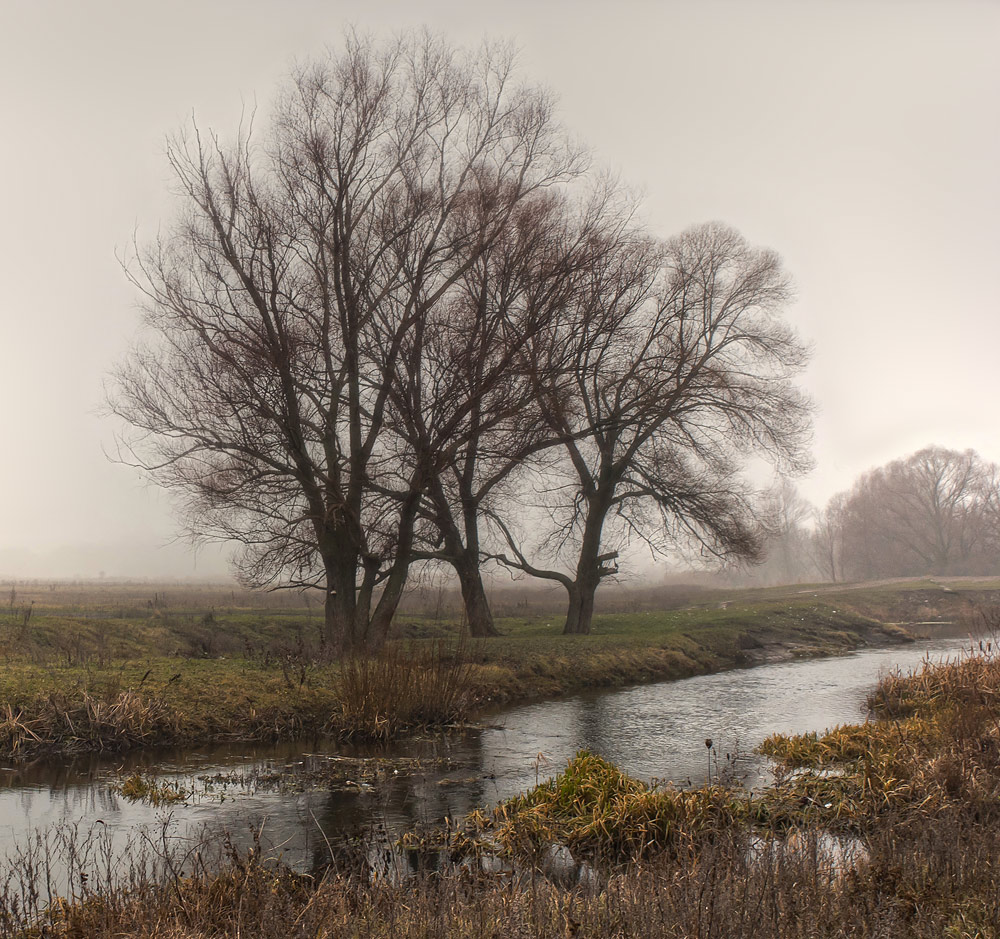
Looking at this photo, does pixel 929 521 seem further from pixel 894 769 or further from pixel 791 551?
pixel 894 769

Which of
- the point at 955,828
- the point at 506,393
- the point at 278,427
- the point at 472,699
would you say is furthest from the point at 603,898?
the point at 278,427

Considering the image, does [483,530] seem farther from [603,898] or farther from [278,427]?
[603,898]

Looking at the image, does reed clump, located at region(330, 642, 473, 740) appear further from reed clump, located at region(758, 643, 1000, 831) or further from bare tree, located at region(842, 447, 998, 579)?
bare tree, located at region(842, 447, 998, 579)

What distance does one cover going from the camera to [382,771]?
10.0 metres

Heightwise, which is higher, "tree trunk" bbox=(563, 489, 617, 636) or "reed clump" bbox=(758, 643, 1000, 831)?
"tree trunk" bbox=(563, 489, 617, 636)

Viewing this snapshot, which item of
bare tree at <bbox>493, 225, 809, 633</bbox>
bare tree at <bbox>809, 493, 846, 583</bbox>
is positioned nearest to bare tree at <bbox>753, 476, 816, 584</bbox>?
bare tree at <bbox>809, 493, 846, 583</bbox>

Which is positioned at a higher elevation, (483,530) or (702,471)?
(702,471)

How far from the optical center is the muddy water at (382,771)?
779cm

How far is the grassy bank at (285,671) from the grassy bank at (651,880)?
4899 millimetres

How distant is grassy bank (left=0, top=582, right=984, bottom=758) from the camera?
11.5 m

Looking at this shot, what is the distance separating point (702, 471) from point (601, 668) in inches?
420

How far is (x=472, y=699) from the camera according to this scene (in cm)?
1462

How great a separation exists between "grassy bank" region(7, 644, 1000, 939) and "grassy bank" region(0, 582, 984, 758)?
4.90m

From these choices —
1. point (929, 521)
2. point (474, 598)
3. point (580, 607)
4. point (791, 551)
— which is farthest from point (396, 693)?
point (791, 551)
